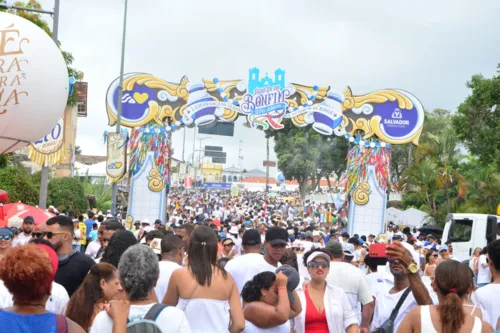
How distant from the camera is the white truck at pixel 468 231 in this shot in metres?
21.9

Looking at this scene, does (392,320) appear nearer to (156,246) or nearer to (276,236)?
(276,236)

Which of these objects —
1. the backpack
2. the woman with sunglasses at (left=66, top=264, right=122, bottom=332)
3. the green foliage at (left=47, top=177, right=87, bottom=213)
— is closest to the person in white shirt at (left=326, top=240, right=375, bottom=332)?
the woman with sunglasses at (left=66, top=264, right=122, bottom=332)

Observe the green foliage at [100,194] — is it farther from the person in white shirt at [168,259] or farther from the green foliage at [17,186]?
the person in white shirt at [168,259]

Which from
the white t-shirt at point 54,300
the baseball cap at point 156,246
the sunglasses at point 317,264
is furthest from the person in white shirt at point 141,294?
the baseball cap at point 156,246

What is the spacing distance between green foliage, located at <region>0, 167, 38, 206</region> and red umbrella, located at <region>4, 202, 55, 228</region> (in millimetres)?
11706

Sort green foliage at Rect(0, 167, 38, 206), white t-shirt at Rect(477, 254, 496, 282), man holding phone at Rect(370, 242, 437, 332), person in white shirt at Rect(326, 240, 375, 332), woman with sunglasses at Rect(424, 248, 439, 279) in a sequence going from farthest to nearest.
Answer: green foliage at Rect(0, 167, 38, 206)
white t-shirt at Rect(477, 254, 496, 282)
woman with sunglasses at Rect(424, 248, 439, 279)
person in white shirt at Rect(326, 240, 375, 332)
man holding phone at Rect(370, 242, 437, 332)

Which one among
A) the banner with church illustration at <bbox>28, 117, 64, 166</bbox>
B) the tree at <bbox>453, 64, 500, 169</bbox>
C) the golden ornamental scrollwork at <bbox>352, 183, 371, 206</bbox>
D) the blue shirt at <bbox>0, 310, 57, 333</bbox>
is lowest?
the blue shirt at <bbox>0, 310, 57, 333</bbox>

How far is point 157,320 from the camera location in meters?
4.32

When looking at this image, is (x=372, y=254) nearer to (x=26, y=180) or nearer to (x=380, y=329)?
(x=380, y=329)

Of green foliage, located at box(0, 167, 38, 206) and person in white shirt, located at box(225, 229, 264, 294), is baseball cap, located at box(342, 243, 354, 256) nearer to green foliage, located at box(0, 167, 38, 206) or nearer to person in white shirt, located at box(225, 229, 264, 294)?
person in white shirt, located at box(225, 229, 264, 294)

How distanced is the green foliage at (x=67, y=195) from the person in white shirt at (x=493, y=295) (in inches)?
1004

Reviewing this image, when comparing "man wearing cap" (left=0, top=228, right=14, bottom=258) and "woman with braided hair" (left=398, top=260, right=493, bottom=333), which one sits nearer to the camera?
"woman with braided hair" (left=398, top=260, right=493, bottom=333)

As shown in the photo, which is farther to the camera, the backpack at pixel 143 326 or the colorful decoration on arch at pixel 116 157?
the colorful decoration on arch at pixel 116 157

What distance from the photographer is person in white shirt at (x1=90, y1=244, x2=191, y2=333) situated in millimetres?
4316
